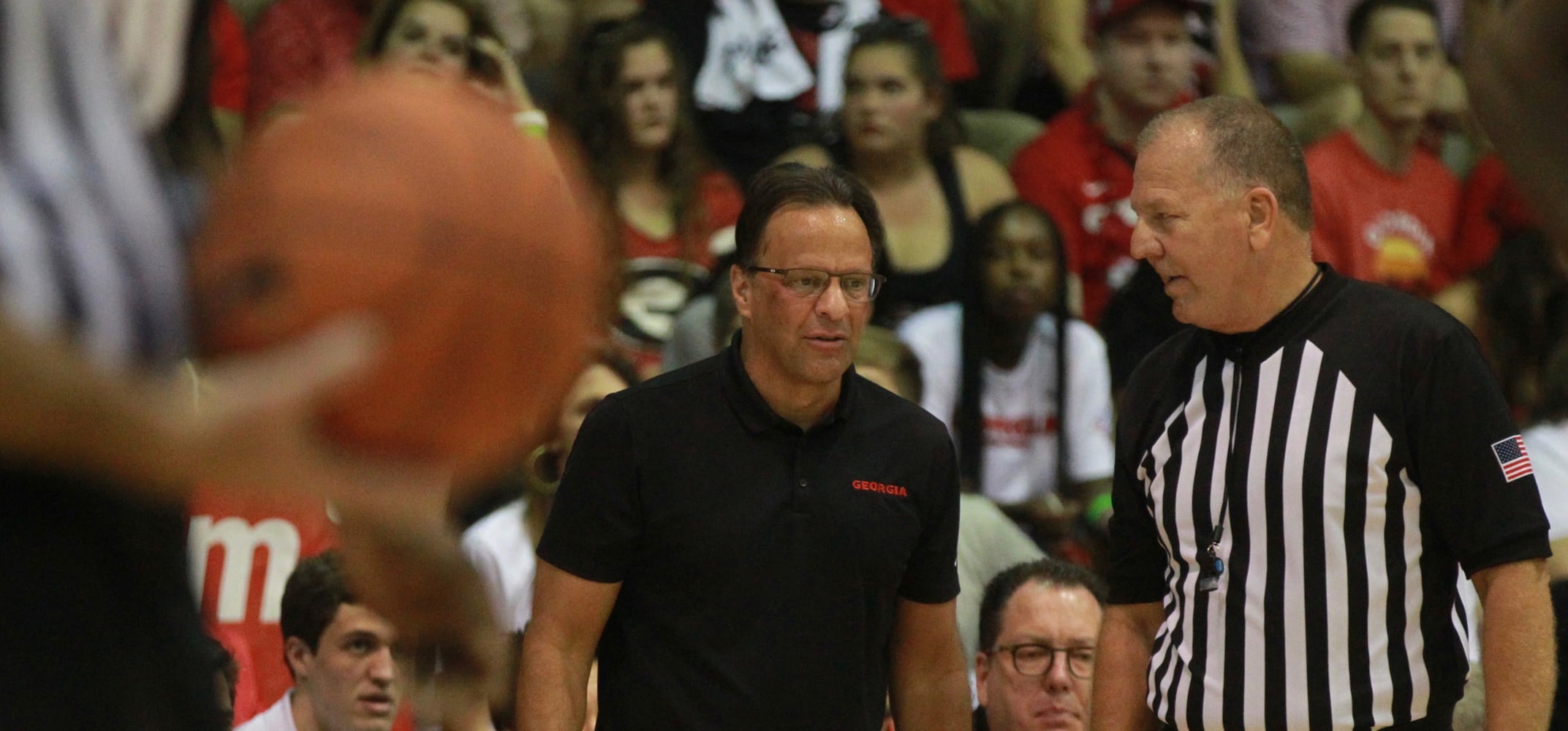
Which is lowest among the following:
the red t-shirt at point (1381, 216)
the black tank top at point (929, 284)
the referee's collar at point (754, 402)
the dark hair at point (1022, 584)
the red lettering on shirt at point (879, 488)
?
the dark hair at point (1022, 584)

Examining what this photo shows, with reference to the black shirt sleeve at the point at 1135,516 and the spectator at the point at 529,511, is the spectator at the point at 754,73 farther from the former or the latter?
the black shirt sleeve at the point at 1135,516

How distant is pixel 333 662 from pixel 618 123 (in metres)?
2.36

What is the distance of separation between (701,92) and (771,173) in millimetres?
2918

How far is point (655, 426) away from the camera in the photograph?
3.69 metres

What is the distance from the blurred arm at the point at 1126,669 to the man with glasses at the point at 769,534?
28 centimetres

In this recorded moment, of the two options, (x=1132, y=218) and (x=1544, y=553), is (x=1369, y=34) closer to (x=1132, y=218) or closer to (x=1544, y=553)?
(x=1132, y=218)

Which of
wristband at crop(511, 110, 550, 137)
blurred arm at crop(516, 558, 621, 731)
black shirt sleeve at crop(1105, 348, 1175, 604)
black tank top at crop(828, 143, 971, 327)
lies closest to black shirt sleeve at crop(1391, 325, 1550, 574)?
black shirt sleeve at crop(1105, 348, 1175, 604)

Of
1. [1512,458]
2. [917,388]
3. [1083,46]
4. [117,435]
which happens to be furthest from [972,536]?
[117,435]

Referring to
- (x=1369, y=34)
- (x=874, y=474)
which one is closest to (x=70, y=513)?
(x=874, y=474)

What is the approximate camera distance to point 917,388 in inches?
220

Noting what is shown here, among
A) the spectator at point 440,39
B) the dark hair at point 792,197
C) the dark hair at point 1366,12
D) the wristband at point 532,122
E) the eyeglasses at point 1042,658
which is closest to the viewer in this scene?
the wristband at point 532,122

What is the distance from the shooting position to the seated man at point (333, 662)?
4.54 meters

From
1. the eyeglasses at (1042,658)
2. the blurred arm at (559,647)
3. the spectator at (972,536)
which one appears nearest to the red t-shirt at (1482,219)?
the spectator at (972,536)

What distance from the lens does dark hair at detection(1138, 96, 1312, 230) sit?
11.7 ft
